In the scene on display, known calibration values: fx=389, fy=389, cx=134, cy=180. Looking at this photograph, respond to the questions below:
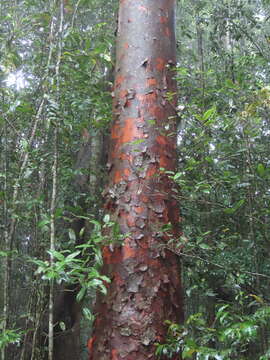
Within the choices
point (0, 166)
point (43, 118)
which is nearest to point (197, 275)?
point (43, 118)

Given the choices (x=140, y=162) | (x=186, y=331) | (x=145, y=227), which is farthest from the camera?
(x=140, y=162)

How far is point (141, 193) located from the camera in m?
1.74

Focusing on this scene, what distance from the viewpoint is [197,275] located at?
2.13 meters

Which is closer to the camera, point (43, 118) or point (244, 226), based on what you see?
point (43, 118)

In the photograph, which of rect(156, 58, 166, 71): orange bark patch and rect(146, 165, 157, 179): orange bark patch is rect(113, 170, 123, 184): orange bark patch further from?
rect(156, 58, 166, 71): orange bark patch

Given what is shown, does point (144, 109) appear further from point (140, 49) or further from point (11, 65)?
point (11, 65)

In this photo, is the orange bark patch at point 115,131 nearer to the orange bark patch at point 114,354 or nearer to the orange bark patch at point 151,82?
the orange bark patch at point 151,82

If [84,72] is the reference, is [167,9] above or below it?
above

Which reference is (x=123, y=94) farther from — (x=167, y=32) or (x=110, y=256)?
(x=110, y=256)

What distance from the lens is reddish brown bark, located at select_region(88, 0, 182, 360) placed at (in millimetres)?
1534

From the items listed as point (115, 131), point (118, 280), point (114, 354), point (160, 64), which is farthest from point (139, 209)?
point (160, 64)

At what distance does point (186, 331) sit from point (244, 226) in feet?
4.67

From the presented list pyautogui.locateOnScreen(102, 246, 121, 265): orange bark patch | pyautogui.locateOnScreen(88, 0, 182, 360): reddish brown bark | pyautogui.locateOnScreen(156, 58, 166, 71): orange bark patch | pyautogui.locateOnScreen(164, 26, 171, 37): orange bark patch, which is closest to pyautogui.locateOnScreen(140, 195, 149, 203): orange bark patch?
pyautogui.locateOnScreen(88, 0, 182, 360): reddish brown bark

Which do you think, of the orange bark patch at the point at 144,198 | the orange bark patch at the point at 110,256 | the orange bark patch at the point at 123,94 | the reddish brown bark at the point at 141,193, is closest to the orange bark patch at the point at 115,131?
the reddish brown bark at the point at 141,193
